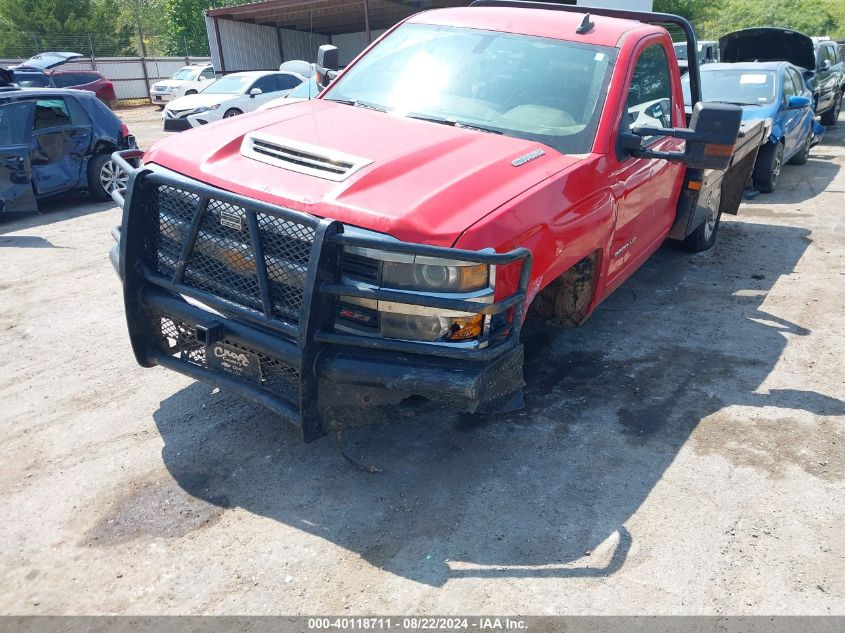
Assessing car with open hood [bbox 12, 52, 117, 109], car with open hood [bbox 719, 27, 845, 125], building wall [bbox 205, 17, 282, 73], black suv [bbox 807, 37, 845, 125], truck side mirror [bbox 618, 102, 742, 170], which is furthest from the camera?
building wall [bbox 205, 17, 282, 73]

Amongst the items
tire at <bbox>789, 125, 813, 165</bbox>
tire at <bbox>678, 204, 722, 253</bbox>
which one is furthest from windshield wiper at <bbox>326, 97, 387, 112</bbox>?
tire at <bbox>789, 125, 813, 165</bbox>

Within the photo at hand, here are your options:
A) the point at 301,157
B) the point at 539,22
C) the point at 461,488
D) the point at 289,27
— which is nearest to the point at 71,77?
the point at 289,27

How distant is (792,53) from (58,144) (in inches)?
534

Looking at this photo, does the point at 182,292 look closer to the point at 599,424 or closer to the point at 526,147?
the point at 526,147

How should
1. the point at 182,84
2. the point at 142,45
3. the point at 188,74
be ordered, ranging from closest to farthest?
1. the point at 182,84
2. the point at 188,74
3. the point at 142,45

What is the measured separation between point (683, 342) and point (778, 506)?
197 centimetres

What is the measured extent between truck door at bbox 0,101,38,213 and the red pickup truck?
18.8 ft

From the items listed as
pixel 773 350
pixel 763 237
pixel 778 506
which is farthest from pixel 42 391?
pixel 763 237

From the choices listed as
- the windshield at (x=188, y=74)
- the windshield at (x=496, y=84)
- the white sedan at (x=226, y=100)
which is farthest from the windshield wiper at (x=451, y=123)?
the windshield at (x=188, y=74)

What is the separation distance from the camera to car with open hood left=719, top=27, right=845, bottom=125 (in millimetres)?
14094

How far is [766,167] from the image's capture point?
384 inches

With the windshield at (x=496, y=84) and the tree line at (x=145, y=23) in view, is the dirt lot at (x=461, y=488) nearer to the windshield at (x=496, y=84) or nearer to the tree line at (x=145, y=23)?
the windshield at (x=496, y=84)

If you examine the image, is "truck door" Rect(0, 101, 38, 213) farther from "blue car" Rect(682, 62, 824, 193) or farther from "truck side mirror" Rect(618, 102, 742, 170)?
"blue car" Rect(682, 62, 824, 193)

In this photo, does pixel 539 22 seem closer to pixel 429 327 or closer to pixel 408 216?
pixel 408 216
